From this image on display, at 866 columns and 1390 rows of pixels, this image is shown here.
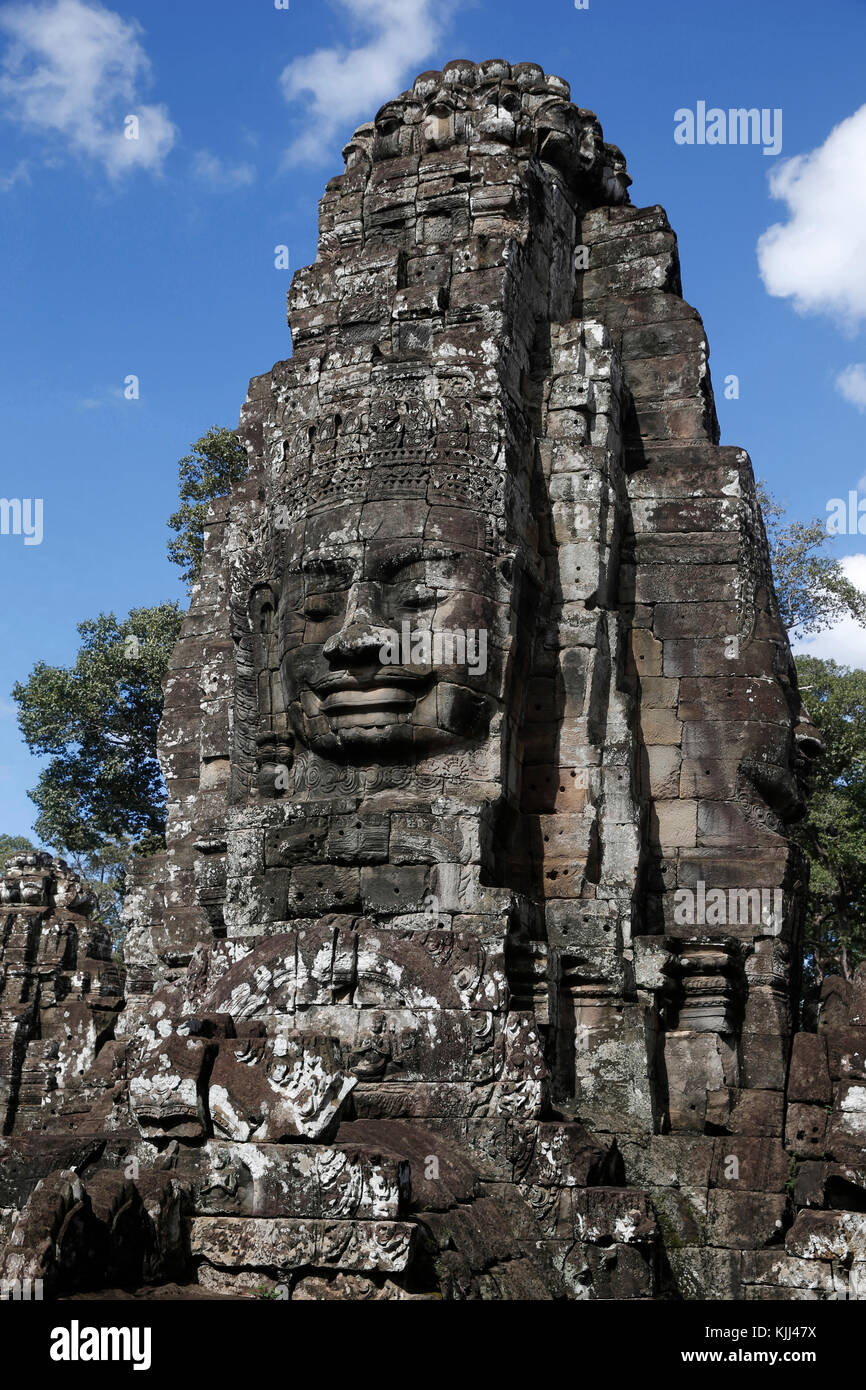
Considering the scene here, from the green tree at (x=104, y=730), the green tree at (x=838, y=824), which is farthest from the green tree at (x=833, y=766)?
the green tree at (x=104, y=730)

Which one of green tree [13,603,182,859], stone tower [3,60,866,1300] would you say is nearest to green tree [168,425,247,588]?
green tree [13,603,182,859]

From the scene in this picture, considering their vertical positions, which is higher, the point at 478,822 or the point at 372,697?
the point at 372,697

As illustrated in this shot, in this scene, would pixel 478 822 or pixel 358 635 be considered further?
pixel 358 635

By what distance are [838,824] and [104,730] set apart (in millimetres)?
13402

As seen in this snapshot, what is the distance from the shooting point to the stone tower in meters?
8.11

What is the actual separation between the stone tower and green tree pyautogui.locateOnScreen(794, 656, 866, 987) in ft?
41.7

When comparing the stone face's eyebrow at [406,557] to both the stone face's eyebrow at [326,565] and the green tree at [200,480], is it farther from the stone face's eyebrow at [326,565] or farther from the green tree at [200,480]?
the green tree at [200,480]

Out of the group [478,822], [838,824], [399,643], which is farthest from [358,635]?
[838,824]

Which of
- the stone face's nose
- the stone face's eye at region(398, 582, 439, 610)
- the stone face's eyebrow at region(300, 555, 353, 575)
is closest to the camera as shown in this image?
the stone face's nose

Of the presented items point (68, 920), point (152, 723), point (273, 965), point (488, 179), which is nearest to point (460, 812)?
point (273, 965)

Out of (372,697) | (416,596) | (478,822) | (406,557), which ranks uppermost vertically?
(406,557)

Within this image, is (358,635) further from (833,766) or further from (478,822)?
(833,766)

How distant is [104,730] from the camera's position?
93.9ft

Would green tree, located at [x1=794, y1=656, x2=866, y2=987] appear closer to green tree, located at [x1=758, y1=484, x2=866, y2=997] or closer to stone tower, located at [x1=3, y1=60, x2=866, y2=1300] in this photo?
green tree, located at [x1=758, y1=484, x2=866, y2=997]
